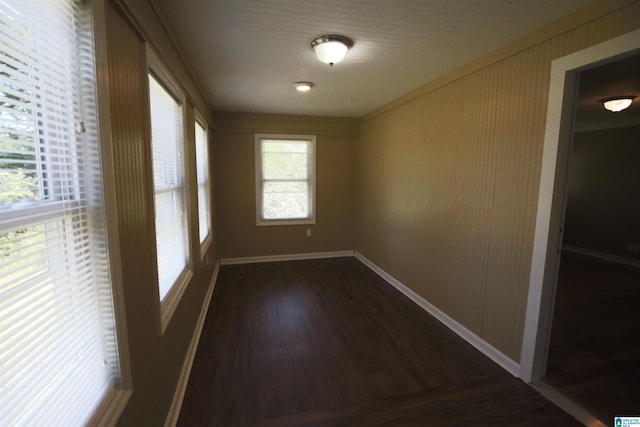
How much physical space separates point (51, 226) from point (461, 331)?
9.69ft

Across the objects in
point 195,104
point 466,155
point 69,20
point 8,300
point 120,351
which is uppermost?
point 195,104

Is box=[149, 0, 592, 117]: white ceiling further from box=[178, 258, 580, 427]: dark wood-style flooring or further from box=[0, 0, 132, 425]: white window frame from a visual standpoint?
box=[178, 258, 580, 427]: dark wood-style flooring

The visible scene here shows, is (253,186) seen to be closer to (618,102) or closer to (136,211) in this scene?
(136,211)

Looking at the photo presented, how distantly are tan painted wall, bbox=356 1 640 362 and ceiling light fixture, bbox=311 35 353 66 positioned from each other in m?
1.19

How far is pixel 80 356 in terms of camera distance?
0.86m

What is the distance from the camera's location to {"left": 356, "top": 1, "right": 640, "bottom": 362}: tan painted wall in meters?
1.91

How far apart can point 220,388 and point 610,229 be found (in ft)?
21.6

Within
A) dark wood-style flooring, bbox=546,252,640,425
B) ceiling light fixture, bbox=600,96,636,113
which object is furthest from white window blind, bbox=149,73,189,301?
ceiling light fixture, bbox=600,96,636,113

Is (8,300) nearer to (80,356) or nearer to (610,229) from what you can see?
(80,356)

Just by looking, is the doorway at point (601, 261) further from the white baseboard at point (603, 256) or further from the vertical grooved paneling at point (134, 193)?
the vertical grooved paneling at point (134, 193)

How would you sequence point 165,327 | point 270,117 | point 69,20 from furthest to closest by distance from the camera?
point 270,117 → point 165,327 → point 69,20

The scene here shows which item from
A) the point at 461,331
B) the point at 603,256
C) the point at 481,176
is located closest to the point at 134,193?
the point at 481,176

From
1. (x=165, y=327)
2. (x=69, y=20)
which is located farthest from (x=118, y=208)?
(x=165, y=327)

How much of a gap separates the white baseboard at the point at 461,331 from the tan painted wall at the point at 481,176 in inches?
2.0
